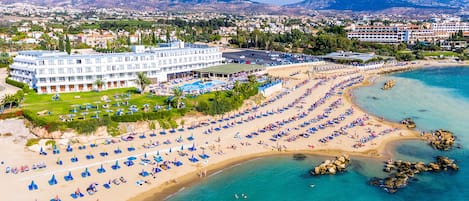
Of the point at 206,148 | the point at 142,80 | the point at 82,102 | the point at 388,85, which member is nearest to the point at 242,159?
the point at 206,148

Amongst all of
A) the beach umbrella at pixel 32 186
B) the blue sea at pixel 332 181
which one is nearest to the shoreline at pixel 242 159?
the blue sea at pixel 332 181

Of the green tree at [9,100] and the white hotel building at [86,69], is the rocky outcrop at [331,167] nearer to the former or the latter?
the white hotel building at [86,69]

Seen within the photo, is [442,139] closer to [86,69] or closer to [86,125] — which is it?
[86,125]

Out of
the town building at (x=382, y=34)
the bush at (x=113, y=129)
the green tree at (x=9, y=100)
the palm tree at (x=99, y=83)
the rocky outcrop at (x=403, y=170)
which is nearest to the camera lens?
the rocky outcrop at (x=403, y=170)

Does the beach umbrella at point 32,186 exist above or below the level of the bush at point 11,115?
below

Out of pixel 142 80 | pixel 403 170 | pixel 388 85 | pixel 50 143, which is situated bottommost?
pixel 403 170

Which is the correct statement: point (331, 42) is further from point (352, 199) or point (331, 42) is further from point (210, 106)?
point (352, 199)

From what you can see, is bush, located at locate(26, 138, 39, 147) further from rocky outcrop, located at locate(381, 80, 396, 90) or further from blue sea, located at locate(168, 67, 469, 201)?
rocky outcrop, located at locate(381, 80, 396, 90)
